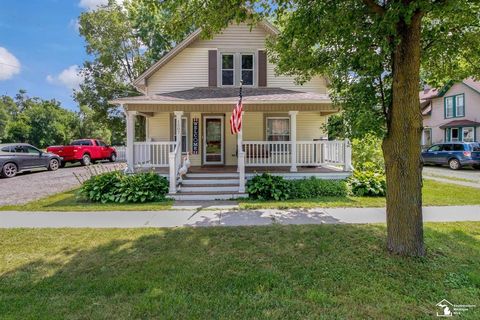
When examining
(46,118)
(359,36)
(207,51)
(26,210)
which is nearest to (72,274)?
(26,210)

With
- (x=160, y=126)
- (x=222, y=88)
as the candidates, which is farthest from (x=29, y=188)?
(x=222, y=88)

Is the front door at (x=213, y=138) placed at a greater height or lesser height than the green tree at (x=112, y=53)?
lesser

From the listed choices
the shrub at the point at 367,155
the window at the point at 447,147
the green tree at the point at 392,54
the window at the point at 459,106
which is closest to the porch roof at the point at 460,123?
the window at the point at 459,106

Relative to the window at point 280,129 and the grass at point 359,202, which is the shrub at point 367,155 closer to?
the grass at point 359,202

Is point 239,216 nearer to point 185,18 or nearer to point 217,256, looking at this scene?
point 217,256

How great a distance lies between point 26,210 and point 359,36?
873 centimetres

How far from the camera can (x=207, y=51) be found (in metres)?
12.4

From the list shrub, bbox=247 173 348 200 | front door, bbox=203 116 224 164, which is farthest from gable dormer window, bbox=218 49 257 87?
shrub, bbox=247 173 348 200

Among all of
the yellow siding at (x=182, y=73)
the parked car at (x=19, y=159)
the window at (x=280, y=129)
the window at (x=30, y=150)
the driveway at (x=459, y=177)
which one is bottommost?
the driveway at (x=459, y=177)

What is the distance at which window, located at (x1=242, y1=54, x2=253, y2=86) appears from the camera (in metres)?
12.5

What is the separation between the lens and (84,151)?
20.2 metres

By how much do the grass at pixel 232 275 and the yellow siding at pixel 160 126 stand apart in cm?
766

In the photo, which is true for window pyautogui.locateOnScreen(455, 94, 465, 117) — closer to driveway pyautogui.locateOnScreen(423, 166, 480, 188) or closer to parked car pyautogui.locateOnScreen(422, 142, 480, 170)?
parked car pyautogui.locateOnScreen(422, 142, 480, 170)

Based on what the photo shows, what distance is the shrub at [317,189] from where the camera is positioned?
29.6 feet
